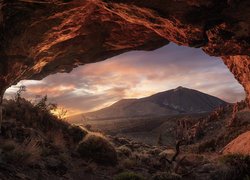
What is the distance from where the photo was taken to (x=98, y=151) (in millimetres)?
20953

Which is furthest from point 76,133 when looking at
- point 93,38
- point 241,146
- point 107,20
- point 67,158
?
point 241,146

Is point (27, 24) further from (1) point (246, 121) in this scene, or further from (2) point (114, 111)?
(2) point (114, 111)

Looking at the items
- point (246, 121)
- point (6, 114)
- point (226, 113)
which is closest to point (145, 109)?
point (226, 113)

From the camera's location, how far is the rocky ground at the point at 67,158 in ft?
45.3

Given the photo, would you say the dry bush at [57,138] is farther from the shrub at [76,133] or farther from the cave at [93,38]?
the shrub at [76,133]

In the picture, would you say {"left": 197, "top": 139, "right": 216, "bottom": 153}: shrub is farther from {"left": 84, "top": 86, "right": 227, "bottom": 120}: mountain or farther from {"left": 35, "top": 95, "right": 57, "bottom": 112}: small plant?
{"left": 84, "top": 86, "right": 227, "bottom": 120}: mountain

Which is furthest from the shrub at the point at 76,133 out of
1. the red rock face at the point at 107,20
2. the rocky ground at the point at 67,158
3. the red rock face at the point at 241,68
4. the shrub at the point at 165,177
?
the red rock face at the point at 241,68

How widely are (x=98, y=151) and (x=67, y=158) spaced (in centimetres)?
331

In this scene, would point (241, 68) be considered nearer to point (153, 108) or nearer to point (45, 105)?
point (45, 105)

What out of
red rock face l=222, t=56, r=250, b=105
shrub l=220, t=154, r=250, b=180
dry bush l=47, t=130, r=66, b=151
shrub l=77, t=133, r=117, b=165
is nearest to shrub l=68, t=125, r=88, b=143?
dry bush l=47, t=130, r=66, b=151

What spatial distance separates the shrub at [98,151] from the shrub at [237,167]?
Answer: 628cm

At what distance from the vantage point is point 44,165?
48.2 feet

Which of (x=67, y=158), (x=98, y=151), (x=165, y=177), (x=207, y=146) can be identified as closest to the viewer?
(x=165, y=177)

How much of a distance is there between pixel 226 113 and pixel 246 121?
13.6 m
